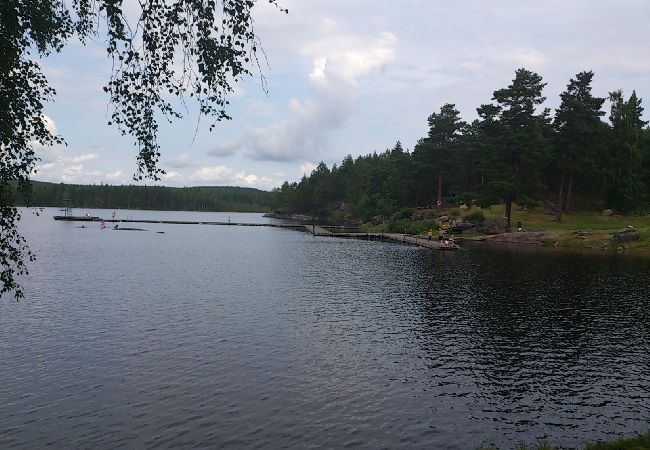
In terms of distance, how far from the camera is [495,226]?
99000 millimetres

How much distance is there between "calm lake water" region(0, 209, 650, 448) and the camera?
17.9 meters

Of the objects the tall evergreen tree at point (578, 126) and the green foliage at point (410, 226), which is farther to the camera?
the green foliage at point (410, 226)

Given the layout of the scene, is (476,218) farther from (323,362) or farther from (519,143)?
(323,362)

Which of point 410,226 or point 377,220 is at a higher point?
point 377,220

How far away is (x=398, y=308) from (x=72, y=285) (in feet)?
104

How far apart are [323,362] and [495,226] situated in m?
82.2

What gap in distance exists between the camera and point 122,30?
31.8 feet

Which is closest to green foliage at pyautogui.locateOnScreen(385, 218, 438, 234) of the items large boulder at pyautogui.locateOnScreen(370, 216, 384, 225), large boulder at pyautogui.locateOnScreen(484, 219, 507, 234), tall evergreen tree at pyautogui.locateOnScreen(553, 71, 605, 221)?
large boulder at pyautogui.locateOnScreen(484, 219, 507, 234)

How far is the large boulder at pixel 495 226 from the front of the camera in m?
97.6

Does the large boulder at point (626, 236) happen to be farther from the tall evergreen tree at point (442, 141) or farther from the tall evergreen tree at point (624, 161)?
the tall evergreen tree at point (442, 141)

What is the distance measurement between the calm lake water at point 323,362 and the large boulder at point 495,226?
4623cm

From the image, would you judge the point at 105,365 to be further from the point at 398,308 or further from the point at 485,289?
the point at 485,289

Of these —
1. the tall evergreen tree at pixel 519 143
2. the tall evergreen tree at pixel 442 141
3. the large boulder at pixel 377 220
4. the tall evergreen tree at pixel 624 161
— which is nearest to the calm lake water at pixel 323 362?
the tall evergreen tree at pixel 519 143

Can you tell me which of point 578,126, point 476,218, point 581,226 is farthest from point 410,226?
point 578,126
